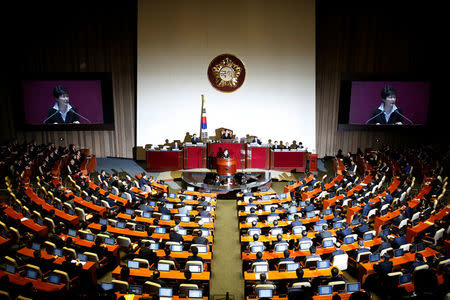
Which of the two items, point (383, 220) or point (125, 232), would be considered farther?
point (383, 220)

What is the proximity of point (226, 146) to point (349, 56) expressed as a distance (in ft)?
34.4

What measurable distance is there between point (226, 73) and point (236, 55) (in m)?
1.32

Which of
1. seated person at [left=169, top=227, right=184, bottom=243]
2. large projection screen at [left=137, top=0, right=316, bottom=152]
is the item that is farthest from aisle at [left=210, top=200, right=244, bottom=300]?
large projection screen at [left=137, top=0, right=316, bottom=152]

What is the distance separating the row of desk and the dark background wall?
13.1 ft

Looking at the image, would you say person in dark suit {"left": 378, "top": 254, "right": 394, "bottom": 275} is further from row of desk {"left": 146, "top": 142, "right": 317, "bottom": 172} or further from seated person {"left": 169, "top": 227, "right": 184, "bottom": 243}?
row of desk {"left": 146, "top": 142, "right": 317, "bottom": 172}

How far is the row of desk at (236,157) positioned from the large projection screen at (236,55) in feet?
7.47

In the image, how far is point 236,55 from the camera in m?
21.3

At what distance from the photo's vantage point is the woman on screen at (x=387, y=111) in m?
22.3

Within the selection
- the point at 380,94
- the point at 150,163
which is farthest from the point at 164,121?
the point at 380,94

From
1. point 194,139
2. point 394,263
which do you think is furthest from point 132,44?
point 394,263

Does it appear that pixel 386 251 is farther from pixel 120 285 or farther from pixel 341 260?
pixel 120 285

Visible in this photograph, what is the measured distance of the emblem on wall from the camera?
21.4m

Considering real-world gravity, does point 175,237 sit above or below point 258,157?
below

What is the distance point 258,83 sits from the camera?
21.8m
